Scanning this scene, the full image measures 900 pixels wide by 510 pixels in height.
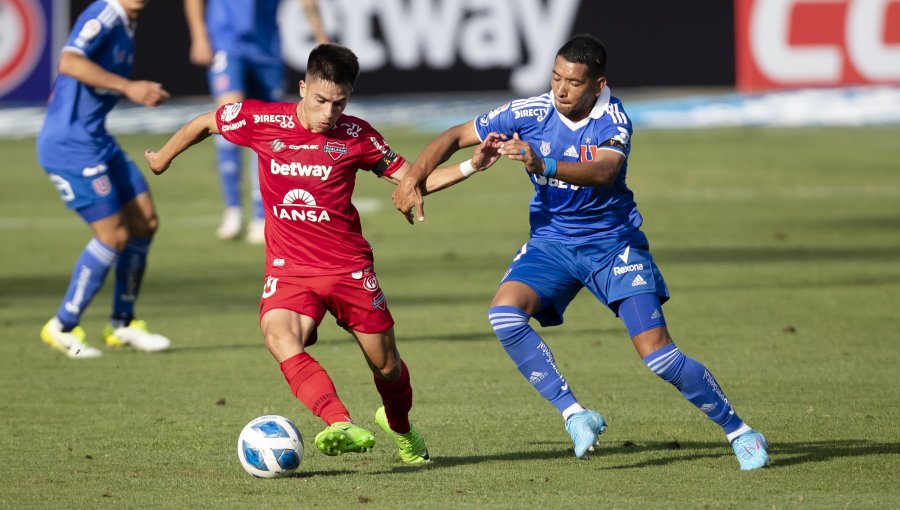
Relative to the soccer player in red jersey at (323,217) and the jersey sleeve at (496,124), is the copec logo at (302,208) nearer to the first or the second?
the soccer player in red jersey at (323,217)

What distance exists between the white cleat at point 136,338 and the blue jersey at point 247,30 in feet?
18.2

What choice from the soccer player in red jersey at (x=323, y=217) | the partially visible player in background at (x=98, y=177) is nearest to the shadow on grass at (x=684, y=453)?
the soccer player in red jersey at (x=323, y=217)

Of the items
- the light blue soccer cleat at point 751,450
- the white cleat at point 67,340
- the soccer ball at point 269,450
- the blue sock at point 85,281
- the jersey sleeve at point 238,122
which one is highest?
the jersey sleeve at point 238,122

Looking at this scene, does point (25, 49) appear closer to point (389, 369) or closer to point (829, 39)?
point (829, 39)

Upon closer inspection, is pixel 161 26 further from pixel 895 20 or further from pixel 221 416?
pixel 221 416

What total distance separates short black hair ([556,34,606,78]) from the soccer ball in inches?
79.1

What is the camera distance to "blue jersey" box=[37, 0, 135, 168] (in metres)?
9.68

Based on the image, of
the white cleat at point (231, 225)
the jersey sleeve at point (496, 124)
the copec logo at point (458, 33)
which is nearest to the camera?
the jersey sleeve at point (496, 124)

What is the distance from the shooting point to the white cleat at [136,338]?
9.73m

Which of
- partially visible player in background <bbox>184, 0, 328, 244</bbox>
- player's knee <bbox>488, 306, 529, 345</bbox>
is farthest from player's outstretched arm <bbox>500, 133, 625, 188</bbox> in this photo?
partially visible player in background <bbox>184, 0, 328, 244</bbox>

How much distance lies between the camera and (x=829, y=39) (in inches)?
910

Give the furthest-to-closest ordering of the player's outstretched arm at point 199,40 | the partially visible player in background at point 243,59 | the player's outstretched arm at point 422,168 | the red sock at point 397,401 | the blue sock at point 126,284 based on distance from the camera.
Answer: the partially visible player in background at point 243,59 < the player's outstretched arm at point 199,40 < the blue sock at point 126,284 < the red sock at point 397,401 < the player's outstretched arm at point 422,168

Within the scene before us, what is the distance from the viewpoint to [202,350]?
9742mm

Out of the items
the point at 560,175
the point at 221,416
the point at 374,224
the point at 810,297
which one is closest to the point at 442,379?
the point at 221,416
